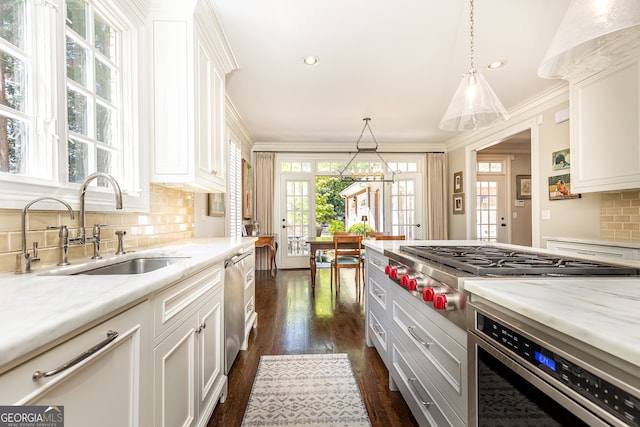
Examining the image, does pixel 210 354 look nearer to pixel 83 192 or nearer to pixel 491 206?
pixel 83 192

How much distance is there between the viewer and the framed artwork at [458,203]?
559 centimetres

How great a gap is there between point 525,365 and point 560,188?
149 inches

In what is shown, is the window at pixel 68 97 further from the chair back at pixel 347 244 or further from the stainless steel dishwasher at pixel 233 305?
the chair back at pixel 347 244

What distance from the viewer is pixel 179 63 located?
78.8 inches

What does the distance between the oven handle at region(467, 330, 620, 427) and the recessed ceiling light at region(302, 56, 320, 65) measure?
275 centimetres

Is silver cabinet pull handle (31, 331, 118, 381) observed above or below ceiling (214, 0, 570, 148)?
below

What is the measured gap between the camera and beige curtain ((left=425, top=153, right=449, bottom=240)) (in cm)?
602

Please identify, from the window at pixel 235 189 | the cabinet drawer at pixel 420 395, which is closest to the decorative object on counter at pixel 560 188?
the cabinet drawer at pixel 420 395

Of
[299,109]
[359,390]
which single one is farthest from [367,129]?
[359,390]

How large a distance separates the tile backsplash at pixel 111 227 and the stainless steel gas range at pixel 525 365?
152cm

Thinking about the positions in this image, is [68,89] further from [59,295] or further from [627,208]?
[627,208]

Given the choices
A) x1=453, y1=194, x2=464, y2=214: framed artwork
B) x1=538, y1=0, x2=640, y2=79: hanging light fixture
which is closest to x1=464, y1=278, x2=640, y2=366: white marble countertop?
x1=538, y1=0, x2=640, y2=79: hanging light fixture

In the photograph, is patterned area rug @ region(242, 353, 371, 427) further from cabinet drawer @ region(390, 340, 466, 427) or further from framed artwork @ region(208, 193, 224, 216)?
framed artwork @ region(208, 193, 224, 216)

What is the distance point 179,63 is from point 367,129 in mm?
3697
